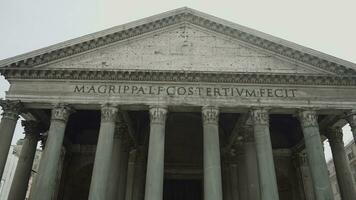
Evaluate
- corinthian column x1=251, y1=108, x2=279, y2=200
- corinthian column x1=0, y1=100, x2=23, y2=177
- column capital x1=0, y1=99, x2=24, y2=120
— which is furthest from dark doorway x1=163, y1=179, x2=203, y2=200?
column capital x1=0, y1=99, x2=24, y2=120

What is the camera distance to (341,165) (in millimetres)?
12797

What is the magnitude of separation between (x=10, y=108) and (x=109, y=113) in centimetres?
363

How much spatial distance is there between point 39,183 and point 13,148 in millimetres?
25448

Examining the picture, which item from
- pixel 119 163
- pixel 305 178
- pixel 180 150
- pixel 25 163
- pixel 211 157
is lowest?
pixel 211 157

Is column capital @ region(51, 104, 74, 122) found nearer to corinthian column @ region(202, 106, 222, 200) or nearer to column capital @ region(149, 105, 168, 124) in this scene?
column capital @ region(149, 105, 168, 124)

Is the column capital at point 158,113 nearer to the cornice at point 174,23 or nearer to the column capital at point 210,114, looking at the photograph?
the column capital at point 210,114

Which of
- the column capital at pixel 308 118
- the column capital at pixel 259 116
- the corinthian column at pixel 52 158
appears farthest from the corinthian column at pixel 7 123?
the column capital at pixel 308 118

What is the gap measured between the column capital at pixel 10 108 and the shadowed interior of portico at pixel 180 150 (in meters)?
4.48

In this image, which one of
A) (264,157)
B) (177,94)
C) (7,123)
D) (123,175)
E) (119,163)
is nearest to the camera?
(264,157)

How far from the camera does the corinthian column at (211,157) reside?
1004cm

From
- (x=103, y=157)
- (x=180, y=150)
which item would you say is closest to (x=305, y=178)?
(x=180, y=150)

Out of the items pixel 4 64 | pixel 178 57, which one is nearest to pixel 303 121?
pixel 178 57

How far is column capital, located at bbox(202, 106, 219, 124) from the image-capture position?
11262 mm

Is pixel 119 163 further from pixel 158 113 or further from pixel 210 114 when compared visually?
pixel 210 114
